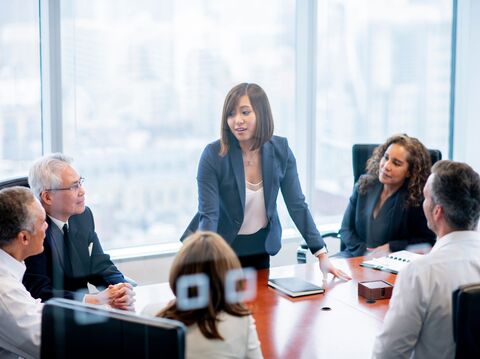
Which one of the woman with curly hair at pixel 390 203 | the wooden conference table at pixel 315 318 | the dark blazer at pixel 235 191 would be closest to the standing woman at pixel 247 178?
the dark blazer at pixel 235 191

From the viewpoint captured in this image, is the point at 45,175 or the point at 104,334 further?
the point at 45,175

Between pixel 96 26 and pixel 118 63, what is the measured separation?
226 mm

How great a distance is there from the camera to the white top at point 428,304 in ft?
5.70

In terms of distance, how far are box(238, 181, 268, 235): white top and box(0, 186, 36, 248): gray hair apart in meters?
1.21

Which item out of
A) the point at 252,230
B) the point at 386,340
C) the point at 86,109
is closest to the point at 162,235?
the point at 86,109

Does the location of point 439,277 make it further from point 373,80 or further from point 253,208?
point 373,80

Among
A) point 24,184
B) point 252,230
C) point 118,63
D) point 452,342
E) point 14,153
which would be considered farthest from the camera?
point 118,63

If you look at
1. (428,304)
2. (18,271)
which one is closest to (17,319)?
(18,271)

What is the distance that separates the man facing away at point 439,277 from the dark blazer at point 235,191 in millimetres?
1131

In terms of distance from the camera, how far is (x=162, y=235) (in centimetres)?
400

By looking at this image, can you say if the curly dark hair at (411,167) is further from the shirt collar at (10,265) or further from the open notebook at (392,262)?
the shirt collar at (10,265)

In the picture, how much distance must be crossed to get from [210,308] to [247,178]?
4.95 feet

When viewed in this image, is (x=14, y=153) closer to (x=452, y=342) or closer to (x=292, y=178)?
(x=292, y=178)

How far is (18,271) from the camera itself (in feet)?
6.20
